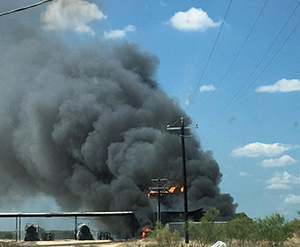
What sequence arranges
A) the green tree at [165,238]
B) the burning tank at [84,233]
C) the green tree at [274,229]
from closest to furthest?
the green tree at [274,229] → the green tree at [165,238] → the burning tank at [84,233]

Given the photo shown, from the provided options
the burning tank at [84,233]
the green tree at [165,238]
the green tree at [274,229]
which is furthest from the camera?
the burning tank at [84,233]

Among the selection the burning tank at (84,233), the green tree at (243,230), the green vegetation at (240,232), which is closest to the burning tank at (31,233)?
the burning tank at (84,233)

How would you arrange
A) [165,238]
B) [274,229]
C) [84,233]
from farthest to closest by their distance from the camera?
1. [84,233]
2. [165,238]
3. [274,229]

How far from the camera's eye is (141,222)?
81562 millimetres

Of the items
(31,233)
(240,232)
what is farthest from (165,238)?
(31,233)

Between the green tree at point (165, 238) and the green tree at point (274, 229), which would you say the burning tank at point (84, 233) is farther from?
the green tree at point (274, 229)

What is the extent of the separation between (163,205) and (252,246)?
4692 centimetres

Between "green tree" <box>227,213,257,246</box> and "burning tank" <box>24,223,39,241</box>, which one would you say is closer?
"green tree" <box>227,213,257,246</box>

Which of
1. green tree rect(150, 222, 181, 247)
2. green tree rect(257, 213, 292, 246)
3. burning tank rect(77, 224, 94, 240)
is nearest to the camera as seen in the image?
green tree rect(257, 213, 292, 246)

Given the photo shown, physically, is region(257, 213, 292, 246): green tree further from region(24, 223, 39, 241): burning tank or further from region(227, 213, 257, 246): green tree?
region(24, 223, 39, 241): burning tank

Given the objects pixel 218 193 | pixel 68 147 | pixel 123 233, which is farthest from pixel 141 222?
pixel 68 147

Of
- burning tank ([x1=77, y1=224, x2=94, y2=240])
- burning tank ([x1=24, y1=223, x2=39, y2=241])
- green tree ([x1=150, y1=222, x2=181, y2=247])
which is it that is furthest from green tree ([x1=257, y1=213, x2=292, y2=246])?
burning tank ([x1=24, y1=223, x2=39, y2=241])

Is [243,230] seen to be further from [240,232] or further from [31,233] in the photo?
[31,233]

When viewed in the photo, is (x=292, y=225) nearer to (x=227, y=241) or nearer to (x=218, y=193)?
(x=227, y=241)
